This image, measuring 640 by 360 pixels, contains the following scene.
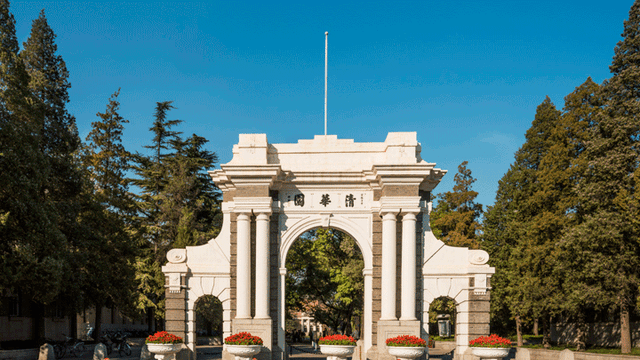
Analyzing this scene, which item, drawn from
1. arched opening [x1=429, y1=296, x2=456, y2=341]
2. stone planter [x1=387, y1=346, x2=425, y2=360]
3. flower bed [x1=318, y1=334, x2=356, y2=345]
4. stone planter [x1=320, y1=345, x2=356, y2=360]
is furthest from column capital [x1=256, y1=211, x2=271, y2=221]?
arched opening [x1=429, y1=296, x2=456, y2=341]

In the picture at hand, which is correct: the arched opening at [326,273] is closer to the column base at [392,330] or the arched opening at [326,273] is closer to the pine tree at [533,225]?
the pine tree at [533,225]

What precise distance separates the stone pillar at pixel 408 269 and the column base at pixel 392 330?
187mm

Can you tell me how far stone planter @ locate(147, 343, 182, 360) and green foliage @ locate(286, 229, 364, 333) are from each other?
15.4 meters

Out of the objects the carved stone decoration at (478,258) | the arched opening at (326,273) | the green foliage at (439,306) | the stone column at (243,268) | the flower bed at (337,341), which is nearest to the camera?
the flower bed at (337,341)

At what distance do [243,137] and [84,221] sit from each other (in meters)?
10.8

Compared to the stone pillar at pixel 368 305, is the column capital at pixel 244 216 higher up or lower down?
higher up

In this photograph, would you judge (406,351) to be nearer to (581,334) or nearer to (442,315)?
(581,334)

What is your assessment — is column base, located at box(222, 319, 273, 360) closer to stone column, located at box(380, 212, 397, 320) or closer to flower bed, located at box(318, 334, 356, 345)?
flower bed, located at box(318, 334, 356, 345)

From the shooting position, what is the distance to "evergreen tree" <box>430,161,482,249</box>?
3781cm

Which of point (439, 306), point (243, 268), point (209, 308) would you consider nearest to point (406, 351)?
point (243, 268)

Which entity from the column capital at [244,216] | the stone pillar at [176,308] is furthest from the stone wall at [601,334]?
the stone pillar at [176,308]

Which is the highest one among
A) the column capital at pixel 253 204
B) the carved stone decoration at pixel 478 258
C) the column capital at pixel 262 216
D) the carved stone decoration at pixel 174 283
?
the column capital at pixel 253 204

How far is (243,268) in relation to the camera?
17.9 metres

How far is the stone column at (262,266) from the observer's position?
58.3 feet
